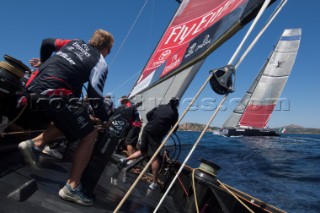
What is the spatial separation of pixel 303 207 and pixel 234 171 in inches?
198

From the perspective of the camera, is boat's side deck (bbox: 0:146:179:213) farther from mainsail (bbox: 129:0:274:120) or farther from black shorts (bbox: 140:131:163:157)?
mainsail (bbox: 129:0:274:120)

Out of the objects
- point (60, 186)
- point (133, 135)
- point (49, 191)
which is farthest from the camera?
point (133, 135)

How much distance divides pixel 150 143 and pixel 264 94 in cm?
4335

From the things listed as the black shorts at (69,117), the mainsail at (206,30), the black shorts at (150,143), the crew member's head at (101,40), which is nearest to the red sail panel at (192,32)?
the mainsail at (206,30)

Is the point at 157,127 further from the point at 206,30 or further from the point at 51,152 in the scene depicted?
the point at 206,30

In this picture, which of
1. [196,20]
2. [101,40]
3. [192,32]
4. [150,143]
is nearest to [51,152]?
[150,143]

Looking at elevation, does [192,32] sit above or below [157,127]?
above

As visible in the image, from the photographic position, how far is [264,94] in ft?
149

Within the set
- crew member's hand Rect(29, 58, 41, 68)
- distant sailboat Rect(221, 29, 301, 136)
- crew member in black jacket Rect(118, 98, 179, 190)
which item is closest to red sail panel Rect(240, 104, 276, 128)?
distant sailboat Rect(221, 29, 301, 136)

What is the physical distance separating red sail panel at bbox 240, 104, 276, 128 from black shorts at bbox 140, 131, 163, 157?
1770 inches

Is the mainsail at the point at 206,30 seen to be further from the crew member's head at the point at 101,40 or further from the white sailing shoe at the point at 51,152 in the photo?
the white sailing shoe at the point at 51,152

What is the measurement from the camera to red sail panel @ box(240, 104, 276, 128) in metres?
47.6

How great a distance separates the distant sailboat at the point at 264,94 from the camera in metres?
43.1

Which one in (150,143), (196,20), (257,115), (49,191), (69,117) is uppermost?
(257,115)
